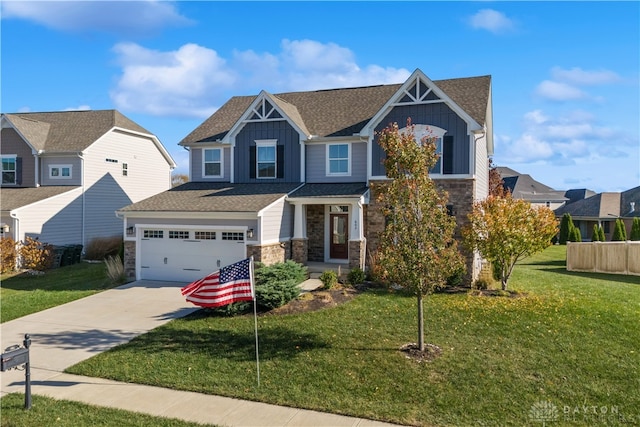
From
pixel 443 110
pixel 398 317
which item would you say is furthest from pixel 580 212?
pixel 398 317

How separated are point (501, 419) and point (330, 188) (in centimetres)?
1315

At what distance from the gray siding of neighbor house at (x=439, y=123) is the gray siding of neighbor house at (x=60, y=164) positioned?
17465 mm

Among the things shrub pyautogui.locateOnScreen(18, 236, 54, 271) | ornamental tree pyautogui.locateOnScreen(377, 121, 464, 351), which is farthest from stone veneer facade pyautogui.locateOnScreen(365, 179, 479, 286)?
shrub pyautogui.locateOnScreen(18, 236, 54, 271)

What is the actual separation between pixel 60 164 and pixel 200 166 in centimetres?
970

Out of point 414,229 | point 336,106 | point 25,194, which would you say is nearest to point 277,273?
point 414,229

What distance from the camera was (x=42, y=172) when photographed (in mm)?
26625

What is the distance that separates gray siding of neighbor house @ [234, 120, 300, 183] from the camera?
20.7 m

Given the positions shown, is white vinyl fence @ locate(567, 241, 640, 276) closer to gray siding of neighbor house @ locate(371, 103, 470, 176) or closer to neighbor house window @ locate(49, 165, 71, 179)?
gray siding of neighbor house @ locate(371, 103, 470, 176)

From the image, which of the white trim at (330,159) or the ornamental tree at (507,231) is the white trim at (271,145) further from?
the ornamental tree at (507,231)

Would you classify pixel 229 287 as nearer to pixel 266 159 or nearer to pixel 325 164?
pixel 325 164

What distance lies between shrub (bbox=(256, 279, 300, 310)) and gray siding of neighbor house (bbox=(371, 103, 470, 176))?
7.02 meters

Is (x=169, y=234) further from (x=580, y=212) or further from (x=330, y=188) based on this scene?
(x=580, y=212)

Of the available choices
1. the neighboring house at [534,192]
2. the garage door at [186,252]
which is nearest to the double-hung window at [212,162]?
the garage door at [186,252]

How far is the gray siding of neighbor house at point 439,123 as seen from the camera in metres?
17.2
